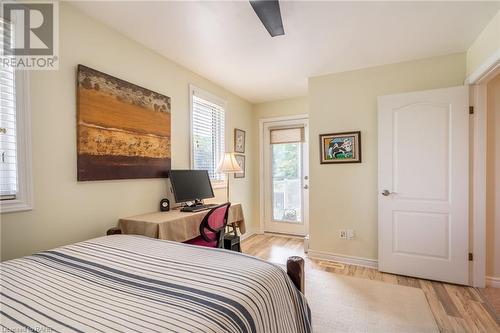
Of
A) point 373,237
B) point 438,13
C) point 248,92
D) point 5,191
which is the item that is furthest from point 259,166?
point 5,191

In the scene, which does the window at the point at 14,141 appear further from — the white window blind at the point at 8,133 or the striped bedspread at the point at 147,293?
the striped bedspread at the point at 147,293

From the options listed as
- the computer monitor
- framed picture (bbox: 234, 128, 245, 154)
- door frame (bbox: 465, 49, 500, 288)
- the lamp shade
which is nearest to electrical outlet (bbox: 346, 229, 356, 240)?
door frame (bbox: 465, 49, 500, 288)

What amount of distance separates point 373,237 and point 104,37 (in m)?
3.51

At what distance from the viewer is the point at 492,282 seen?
2.44 meters

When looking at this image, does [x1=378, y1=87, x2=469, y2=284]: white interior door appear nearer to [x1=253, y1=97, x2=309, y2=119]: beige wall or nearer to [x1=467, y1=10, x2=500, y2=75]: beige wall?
[x1=467, y1=10, x2=500, y2=75]: beige wall

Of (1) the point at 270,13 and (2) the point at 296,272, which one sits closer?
(2) the point at 296,272

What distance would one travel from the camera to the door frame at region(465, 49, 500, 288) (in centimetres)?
241

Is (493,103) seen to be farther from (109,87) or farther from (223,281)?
(109,87)

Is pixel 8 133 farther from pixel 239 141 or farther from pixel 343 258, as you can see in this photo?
pixel 343 258

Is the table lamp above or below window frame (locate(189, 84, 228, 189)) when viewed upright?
below

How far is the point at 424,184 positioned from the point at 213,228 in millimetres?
2279

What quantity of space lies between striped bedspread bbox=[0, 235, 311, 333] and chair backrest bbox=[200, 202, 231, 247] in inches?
28.4

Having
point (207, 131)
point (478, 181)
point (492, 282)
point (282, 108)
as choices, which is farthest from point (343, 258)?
point (282, 108)

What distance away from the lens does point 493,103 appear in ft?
8.00
